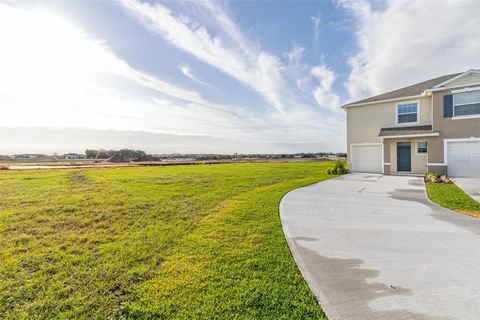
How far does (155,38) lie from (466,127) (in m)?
18.9

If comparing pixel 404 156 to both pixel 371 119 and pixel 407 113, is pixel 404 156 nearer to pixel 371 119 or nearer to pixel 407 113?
pixel 407 113

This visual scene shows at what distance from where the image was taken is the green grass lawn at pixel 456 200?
6768 millimetres

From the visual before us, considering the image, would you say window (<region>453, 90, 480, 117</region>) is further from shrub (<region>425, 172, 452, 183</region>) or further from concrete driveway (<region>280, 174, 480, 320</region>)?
concrete driveway (<region>280, 174, 480, 320</region>)

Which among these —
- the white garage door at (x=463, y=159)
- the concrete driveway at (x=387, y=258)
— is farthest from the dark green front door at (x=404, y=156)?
the concrete driveway at (x=387, y=258)

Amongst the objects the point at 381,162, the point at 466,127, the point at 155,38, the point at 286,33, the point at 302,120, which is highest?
the point at 286,33

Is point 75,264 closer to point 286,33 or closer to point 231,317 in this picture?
point 231,317

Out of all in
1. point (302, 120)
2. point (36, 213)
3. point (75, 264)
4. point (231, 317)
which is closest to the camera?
point (231, 317)

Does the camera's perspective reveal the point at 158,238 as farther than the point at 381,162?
No

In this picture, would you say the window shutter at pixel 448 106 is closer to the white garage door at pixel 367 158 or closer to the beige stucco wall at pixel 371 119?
the beige stucco wall at pixel 371 119

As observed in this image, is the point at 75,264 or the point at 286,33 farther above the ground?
the point at 286,33

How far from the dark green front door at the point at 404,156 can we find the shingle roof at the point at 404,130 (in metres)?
1.08

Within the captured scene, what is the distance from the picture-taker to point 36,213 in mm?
6859

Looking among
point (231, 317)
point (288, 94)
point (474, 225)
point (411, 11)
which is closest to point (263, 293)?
point (231, 317)

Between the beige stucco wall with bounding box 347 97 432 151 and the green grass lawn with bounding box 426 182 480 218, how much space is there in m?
7.84
